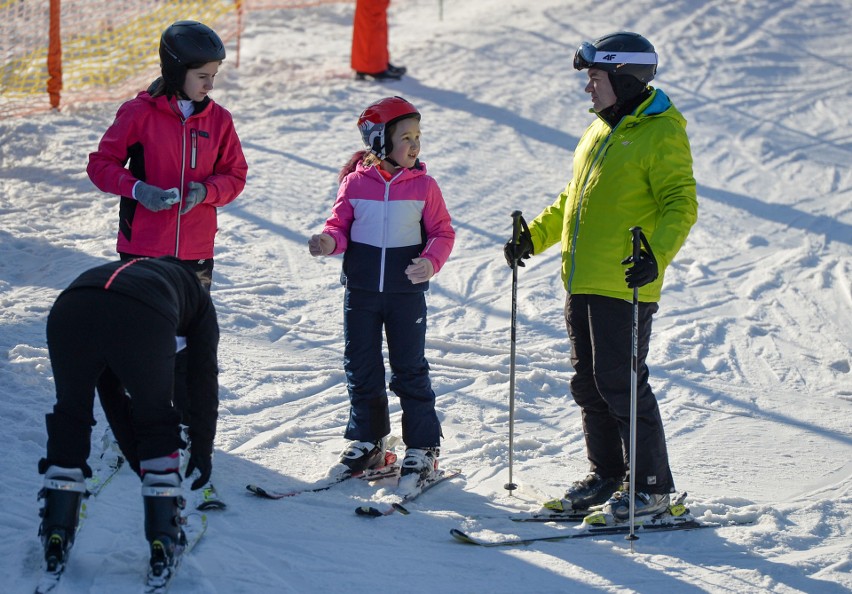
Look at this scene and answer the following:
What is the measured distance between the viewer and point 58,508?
353cm

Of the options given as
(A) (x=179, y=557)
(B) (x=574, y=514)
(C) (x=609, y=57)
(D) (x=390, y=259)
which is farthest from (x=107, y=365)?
(C) (x=609, y=57)

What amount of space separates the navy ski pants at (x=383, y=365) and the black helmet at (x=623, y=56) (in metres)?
1.29

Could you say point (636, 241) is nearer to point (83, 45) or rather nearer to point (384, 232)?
point (384, 232)

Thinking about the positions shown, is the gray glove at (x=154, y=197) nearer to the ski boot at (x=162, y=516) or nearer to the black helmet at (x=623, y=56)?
the ski boot at (x=162, y=516)

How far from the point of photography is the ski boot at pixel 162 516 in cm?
352

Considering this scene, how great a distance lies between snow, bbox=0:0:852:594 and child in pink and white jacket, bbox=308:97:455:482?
1.24 feet

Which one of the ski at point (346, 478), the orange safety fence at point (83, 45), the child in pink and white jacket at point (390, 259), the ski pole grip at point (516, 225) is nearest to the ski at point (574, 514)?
the child in pink and white jacket at point (390, 259)

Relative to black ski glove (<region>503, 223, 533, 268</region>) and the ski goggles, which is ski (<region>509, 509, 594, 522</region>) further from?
the ski goggles

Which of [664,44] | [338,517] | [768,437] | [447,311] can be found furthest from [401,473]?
[664,44]

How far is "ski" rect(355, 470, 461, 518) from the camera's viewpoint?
4.53 m

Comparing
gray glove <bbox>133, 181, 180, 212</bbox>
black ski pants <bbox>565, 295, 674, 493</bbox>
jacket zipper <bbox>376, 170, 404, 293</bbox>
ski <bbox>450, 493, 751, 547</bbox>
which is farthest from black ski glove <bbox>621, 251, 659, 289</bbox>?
gray glove <bbox>133, 181, 180, 212</bbox>

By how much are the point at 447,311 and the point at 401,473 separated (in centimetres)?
282

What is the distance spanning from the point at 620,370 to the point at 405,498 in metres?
1.12

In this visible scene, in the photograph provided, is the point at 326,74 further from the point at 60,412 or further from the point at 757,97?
the point at 60,412
